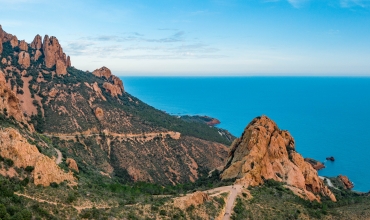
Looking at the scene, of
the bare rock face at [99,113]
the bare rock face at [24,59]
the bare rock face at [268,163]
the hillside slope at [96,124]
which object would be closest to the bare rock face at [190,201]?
the bare rock face at [268,163]

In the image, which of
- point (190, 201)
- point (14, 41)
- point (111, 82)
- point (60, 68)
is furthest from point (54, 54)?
point (190, 201)

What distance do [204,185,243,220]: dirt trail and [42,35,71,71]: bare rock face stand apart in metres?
76.1

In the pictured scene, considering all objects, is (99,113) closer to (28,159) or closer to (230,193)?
(230,193)

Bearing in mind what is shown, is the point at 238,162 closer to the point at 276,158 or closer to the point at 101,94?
the point at 276,158

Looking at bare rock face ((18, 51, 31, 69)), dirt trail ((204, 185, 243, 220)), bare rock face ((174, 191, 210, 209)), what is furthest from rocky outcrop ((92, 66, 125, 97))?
bare rock face ((174, 191, 210, 209))

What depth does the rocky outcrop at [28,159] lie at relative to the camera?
32250mm

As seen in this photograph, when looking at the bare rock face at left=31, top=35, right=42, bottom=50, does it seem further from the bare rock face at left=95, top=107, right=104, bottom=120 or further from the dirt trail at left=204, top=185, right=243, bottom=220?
the dirt trail at left=204, top=185, right=243, bottom=220

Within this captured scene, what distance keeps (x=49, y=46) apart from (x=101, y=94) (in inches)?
986

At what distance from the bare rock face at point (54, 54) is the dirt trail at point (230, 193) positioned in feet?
250

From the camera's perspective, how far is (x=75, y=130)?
8219cm

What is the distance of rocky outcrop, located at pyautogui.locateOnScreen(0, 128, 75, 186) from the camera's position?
32250 millimetres

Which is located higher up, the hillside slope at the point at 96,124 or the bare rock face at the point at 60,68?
the bare rock face at the point at 60,68

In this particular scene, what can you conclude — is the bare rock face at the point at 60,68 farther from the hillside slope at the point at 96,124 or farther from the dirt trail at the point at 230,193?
the dirt trail at the point at 230,193

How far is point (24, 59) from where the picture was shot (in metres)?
98.9
